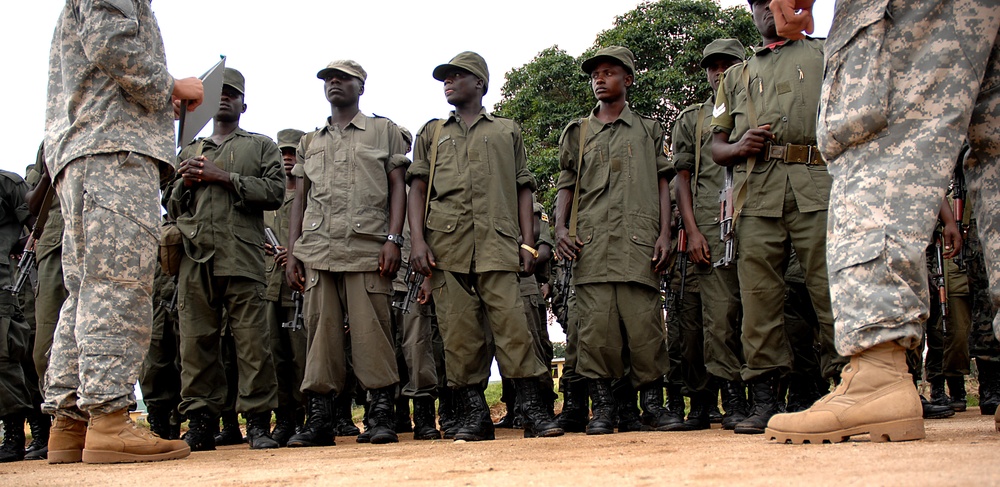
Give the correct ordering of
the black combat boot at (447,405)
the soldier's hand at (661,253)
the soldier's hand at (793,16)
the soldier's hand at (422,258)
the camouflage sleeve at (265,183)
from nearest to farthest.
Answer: the soldier's hand at (793,16) → the soldier's hand at (422,258) → the soldier's hand at (661,253) → the camouflage sleeve at (265,183) → the black combat boot at (447,405)

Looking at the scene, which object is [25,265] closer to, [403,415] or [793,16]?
[403,415]

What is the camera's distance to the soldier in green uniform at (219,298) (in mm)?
5719

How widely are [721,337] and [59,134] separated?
396 cm

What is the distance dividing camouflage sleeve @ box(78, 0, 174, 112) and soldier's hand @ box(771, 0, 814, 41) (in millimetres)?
2879

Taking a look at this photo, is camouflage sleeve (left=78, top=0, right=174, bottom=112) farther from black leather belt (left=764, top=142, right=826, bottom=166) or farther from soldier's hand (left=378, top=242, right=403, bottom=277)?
black leather belt (left=764, top=142, right=826, bottom=166)

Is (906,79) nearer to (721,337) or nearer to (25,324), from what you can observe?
(721,337)

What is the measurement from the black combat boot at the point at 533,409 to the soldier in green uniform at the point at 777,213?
116 cm

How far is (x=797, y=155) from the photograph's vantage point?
4723 mm

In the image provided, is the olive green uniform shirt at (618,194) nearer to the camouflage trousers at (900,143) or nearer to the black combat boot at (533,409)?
the black combat boot at (533,409)

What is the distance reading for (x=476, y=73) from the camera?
232 inches

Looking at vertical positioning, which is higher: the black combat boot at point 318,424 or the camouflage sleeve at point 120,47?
the camouflage sleeve at point 120,47

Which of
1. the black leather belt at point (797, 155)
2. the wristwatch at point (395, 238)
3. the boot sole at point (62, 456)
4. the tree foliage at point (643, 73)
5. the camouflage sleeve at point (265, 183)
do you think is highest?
the tree foliage at point (643, 73)

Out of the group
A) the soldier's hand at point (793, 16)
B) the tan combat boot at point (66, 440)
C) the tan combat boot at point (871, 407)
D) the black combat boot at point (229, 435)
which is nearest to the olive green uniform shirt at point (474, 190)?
the tan combat boot at point (66, 440)

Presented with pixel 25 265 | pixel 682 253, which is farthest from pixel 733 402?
pixel 25 265
